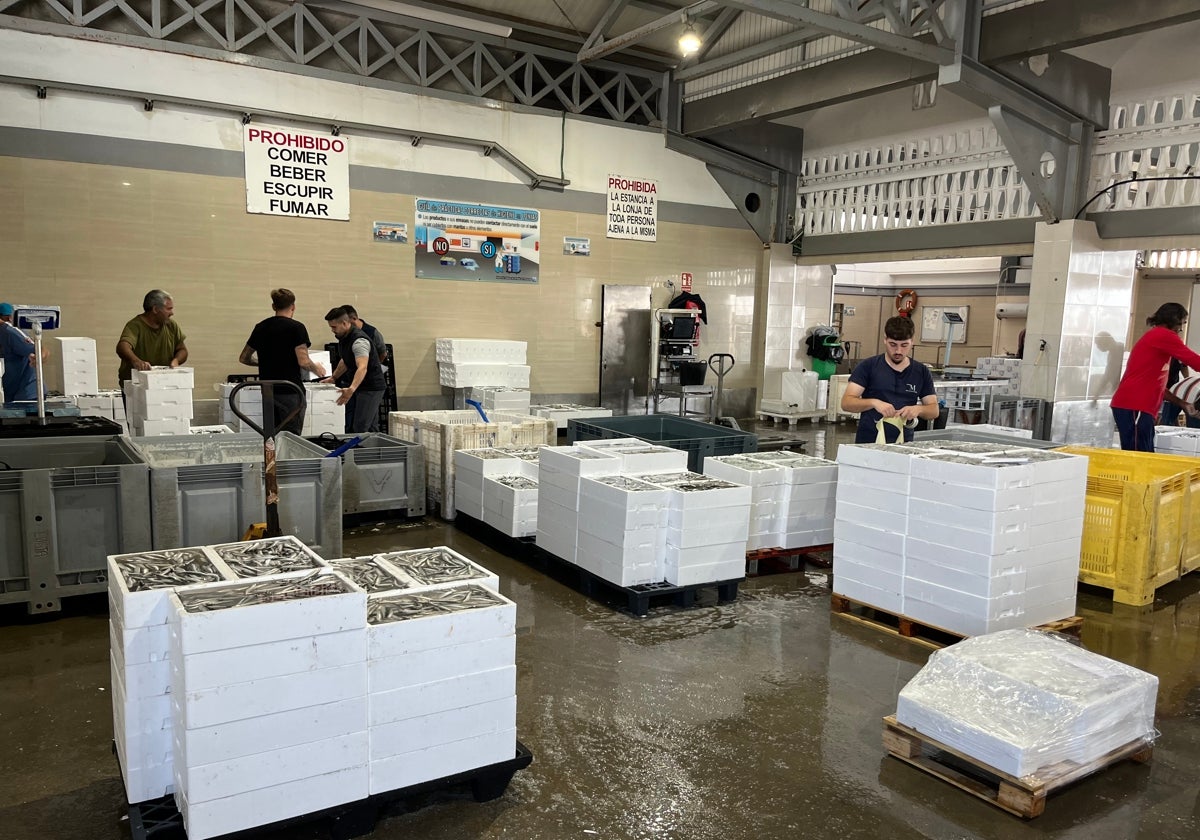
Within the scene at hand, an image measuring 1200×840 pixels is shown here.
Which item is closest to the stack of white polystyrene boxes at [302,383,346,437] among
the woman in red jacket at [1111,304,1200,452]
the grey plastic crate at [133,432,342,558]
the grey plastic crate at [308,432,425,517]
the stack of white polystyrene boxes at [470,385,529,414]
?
the grey plastic crate at [308,432,425,517]

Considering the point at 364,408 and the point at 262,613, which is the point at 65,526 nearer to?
the point at 262,613

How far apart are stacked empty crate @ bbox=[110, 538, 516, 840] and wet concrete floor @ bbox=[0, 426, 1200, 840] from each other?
0.32 metres

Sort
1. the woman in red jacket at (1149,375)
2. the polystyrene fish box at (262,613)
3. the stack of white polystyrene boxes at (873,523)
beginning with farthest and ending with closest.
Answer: the woman in red jacket at (1149,375)
the stack of white polystyrene boxes at (873,523)
the polystyrene fish box at (262,613)

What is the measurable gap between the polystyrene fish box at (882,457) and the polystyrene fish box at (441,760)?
2785mm

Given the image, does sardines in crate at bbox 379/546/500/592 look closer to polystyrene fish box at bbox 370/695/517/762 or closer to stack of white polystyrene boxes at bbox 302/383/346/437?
polystyrene fish box at bbox 370/695/517/762

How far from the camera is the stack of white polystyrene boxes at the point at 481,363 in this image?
11383 millimetres

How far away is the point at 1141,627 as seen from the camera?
5.33m

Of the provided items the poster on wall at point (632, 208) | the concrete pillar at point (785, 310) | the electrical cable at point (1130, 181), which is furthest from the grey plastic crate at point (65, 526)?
the concrete pillar at point (785, 310)

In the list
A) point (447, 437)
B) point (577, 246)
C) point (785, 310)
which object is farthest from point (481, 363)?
point (785, 310)

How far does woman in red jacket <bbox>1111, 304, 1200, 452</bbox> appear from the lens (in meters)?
7.08

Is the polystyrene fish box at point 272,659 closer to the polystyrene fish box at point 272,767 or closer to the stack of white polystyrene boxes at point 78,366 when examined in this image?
the polystyrene fish box at point 272,767

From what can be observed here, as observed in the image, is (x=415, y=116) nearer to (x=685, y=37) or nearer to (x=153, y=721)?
(x=685, y=37)

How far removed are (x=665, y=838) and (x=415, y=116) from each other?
411 inches

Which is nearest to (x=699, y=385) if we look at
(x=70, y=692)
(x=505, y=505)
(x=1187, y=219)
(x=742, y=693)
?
(x=1187, y=219)
